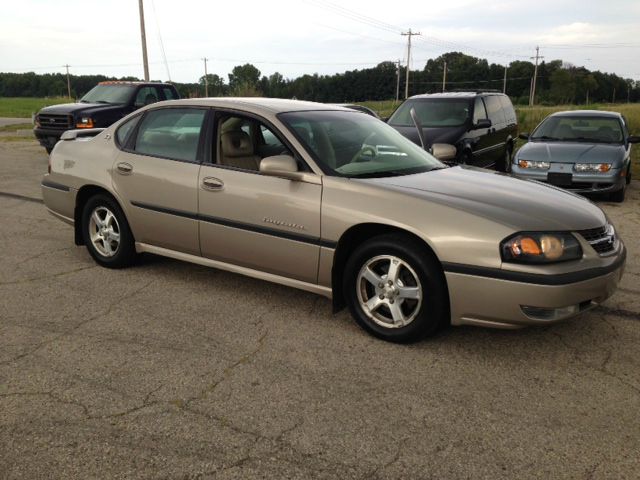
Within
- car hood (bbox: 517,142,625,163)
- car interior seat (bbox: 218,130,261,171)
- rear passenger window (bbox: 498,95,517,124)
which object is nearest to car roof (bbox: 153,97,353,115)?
car interior seat (bbox: 218,130,261,171)

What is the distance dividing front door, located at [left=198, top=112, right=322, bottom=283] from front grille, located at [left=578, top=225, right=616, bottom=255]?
65.7 inches

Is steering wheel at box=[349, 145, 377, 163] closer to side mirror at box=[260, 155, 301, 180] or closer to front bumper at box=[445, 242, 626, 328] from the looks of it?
side mirror at box=[260, 155, 301, 180]

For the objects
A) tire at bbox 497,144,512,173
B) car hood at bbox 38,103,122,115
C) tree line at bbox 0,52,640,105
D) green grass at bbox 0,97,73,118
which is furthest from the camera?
tree line at bbox 0,52,640,105

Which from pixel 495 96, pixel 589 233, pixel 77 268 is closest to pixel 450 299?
pixel 589 233

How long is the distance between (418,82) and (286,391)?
105m

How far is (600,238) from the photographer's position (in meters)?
3.81

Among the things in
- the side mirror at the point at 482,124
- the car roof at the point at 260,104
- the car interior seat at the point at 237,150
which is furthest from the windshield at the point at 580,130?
the car interior seat at the point at 237,150

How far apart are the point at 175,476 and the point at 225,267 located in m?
2.24

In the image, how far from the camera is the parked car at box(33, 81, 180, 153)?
12.7m

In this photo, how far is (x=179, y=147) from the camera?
15.8 ft

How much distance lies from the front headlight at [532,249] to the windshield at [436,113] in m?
7.34

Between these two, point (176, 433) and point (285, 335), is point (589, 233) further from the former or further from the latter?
point (176, 433)

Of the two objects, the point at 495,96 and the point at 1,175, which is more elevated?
the point at 495,96

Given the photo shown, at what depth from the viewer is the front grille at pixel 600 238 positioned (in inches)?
146
